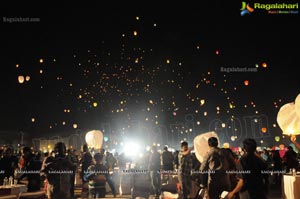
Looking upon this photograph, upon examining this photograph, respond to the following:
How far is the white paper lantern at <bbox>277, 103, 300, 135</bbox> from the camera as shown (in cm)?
988

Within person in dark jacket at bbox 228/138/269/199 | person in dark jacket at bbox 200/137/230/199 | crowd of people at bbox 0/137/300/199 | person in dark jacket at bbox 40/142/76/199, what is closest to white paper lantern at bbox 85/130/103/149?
crowd of people at bbox 0/137/300/199

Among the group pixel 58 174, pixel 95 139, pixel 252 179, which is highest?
pixel 95 139

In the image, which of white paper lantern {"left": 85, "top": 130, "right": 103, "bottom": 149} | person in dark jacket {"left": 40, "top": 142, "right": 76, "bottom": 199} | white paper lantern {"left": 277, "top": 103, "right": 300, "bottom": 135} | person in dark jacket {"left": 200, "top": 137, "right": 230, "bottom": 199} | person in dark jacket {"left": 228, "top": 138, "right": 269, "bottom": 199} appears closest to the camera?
person in dark jacket {"left": 228, "top": 138, "right": 269, "bottom": 199}

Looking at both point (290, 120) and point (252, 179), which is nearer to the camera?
point (252, 179)

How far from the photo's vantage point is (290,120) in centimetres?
998

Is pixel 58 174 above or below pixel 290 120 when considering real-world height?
below

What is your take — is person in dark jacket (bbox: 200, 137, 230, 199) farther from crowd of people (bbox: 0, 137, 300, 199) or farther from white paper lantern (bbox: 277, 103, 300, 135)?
white paper lantern (bbox: 277, 103, 300, 135)

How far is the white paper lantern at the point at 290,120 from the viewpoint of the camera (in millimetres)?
9875

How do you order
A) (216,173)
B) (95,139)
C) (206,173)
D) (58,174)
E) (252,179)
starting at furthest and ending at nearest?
(95,139)
(58,174)
(206,173)
(216,173)
(252,179)

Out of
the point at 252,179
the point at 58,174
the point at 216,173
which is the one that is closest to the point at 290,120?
the point at 216,173

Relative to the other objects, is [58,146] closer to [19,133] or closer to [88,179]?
[88,179]

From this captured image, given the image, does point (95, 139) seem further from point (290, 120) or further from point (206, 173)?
point (206, 173)

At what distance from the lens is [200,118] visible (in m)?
75.6

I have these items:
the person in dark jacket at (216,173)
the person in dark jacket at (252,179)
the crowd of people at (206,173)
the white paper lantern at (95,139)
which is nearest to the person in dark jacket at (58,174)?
the crowd of people at (206,173)
